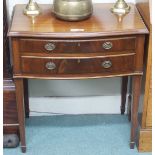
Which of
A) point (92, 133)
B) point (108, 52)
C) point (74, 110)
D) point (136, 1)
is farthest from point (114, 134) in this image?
point (136, 1)

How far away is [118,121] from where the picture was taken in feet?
7.91

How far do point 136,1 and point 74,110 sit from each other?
0.80 meters

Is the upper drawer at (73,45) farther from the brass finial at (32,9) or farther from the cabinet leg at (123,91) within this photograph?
the cabinet leg at (123,91)

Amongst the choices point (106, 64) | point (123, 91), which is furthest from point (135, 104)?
point (123, 91)

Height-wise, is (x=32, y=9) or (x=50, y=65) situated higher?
(x=32, y=9)

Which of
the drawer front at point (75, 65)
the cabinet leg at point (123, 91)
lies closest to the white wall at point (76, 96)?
the cabinet leg at point (123, 91)

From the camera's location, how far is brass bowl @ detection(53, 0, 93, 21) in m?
1.86

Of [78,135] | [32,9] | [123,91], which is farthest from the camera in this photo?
[123,91]

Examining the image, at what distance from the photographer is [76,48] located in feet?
5.95

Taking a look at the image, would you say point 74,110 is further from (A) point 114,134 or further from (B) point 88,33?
(B) point 88,33

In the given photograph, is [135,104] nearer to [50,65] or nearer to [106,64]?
[106,64]

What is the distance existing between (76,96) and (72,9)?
723 millimetres

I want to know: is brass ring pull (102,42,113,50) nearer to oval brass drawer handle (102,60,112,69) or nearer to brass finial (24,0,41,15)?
oval brass drawer handle (102,60,112,69)

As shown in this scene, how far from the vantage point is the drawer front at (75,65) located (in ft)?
6.04
